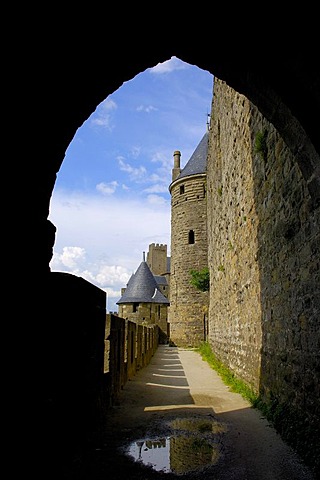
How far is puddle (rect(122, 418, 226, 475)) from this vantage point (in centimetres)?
320

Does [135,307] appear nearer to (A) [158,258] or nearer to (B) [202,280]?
(B) [202,280]

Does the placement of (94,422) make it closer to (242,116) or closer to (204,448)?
(204,448)

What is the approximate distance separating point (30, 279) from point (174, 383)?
6360mm

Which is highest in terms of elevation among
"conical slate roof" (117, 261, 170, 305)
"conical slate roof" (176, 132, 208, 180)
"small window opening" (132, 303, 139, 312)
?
"conical slate roof" (176, 132, 208, 180)

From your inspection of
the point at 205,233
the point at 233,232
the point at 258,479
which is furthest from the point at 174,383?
the point at 205,233

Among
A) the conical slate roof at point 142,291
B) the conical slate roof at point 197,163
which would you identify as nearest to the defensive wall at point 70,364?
the conical slate roof at point 197,163

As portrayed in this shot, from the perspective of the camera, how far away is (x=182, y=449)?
3598mm

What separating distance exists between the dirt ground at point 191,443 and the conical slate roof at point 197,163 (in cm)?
1859

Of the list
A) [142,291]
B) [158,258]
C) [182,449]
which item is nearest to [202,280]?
[142,291]

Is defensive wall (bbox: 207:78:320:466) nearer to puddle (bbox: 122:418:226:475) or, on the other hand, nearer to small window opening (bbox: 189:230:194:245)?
puddle (bbox: 122:418:226:475)

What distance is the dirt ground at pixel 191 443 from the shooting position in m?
2.99

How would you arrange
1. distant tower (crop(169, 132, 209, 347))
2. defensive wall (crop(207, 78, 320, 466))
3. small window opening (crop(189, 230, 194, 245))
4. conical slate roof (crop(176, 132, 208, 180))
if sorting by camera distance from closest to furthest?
defensive wall (crop(207, 78, 320, 466)) < distant tower (crop(169, 132, 209, 347)) < small window opening (crop(189, 230, 194, 245)) < conical slate roof (crop(176, 132, 208, 180))

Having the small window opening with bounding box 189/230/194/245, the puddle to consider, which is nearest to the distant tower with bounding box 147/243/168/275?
the small window opening with bounding box 189/230/194/245

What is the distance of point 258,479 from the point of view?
2.87 meters
